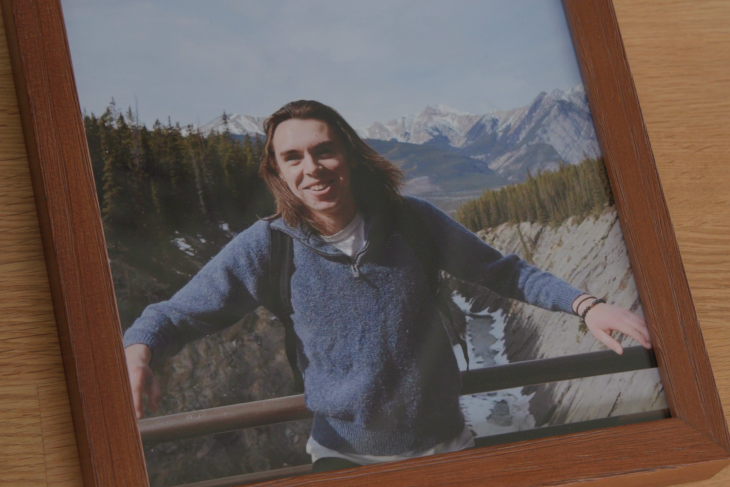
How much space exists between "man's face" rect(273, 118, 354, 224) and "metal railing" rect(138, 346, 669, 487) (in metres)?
0.15

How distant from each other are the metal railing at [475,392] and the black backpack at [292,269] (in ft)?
0.07

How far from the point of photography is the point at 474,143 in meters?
0.50

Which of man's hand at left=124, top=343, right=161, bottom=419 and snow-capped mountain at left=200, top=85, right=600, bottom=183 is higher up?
snow-capped mountain at left=200, top=85, right=600, bottom=183

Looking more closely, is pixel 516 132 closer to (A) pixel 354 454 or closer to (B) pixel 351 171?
(B) pixel 351 171

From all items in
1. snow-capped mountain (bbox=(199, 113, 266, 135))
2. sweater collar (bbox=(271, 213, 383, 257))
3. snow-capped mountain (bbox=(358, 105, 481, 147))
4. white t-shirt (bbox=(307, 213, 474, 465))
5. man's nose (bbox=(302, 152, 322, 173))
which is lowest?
white t-shirt (bbox=(307, 213, 474, 465))

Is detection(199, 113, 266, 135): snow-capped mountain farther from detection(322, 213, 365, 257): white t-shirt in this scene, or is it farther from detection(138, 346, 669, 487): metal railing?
detection(138, 346, 669, 487): metal railing

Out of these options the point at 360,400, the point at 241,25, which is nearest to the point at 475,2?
the point at 241,25

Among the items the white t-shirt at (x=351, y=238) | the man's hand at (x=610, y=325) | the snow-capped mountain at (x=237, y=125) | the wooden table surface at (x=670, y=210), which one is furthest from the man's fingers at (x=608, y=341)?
the snow-capped mountain at (x=237, y=125)

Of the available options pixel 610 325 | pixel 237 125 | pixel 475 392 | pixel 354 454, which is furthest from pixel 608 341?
pixel 237 125

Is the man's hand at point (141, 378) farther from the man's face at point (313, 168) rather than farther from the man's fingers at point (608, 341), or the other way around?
the man's fingers at point (608, 341)

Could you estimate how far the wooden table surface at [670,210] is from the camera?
43 cm

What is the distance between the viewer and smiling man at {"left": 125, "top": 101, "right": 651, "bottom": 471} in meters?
0.44

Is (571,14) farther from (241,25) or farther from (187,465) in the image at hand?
(187,465)

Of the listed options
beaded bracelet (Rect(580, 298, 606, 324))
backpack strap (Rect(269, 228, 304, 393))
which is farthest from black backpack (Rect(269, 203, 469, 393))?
beaded bracelet (Rect(580, 298, 606, 324))
